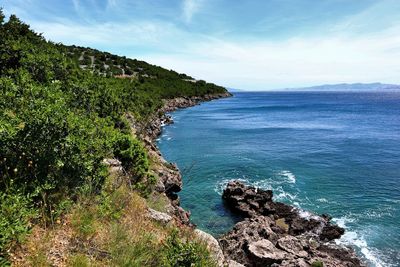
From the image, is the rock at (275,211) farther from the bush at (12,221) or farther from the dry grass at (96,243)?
the bush at (12,221)

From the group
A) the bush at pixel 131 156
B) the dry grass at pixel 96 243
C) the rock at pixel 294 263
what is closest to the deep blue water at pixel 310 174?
the bush at pixel 131 156

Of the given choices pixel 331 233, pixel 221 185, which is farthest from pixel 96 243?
pixel 221 185

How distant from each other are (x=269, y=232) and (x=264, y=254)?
15.1 ft

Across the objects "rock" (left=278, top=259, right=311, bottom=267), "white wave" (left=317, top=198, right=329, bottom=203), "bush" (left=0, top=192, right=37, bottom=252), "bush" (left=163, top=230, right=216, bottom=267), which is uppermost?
"bush" (left=0, top=192, right=37, bottom=252)

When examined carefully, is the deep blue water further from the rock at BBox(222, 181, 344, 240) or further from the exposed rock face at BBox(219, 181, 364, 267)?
the exposed rock face at BBox(219, 181, 364, 267)

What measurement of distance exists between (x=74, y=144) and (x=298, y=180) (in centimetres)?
2879

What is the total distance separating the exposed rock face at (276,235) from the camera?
17297 millimetres

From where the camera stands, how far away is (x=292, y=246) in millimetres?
19828

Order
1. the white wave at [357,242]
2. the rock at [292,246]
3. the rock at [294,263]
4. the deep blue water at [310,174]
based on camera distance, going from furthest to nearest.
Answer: the deep blue water at [310,174], the white wave at [357,242], the rock at [292,246], the rock at [294,263]

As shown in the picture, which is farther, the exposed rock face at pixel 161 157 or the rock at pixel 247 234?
the exposed rock face at pixel 161 157

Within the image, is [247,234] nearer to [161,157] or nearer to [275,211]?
[275,211]

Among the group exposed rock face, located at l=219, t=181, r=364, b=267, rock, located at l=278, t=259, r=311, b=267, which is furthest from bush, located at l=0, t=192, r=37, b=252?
rock, located at l=278, t=259, r=311, b=267

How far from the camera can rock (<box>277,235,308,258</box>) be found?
62.2 feet

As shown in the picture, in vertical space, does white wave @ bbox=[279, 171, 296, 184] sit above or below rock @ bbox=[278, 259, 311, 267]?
below
